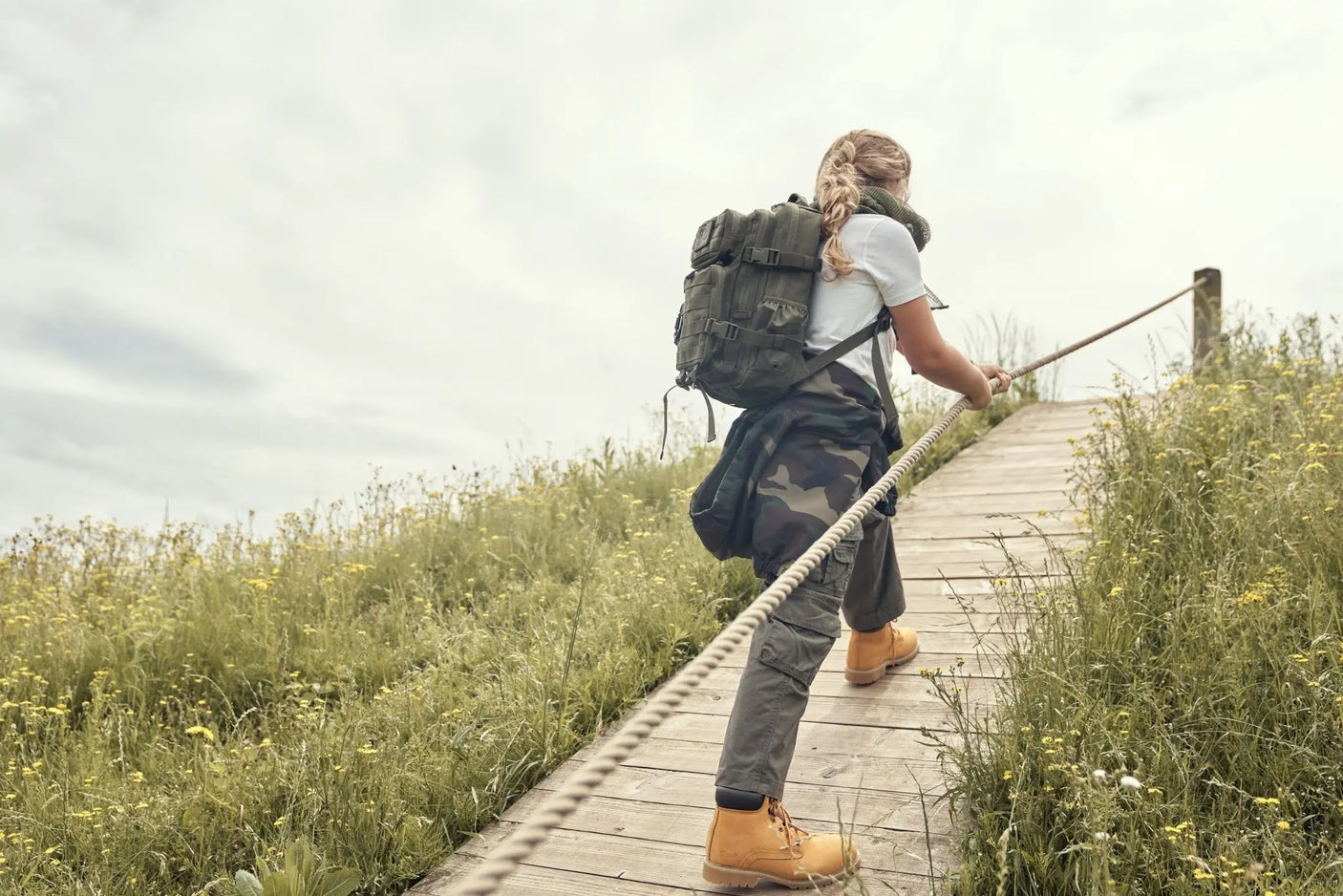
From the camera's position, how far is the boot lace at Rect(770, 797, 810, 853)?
120 inches

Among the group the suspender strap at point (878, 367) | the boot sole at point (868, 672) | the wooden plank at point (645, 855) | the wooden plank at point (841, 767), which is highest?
the suspender strap at point (878, 367)

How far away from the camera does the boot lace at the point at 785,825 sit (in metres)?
3.06

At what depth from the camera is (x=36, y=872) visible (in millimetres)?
3664

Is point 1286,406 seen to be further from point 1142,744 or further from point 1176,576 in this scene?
point 1142,744

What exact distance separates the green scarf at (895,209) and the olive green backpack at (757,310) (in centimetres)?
3

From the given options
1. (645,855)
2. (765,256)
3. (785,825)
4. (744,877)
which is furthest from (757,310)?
Answer: (645,855)

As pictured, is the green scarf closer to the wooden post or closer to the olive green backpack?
the olive green backpack

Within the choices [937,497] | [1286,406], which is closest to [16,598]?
[937,497]

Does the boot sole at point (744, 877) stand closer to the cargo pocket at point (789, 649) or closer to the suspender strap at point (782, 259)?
the cargo pocket at point (789, 649)

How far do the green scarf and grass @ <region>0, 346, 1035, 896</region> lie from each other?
68.8 inches

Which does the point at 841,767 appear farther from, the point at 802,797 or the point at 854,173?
the point at 854,173

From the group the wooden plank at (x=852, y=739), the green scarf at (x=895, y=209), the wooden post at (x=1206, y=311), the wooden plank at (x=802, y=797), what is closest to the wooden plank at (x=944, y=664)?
the wooden plank at (x=852, y=739)

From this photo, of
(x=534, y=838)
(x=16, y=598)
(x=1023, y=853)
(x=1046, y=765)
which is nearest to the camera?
(x=534, y=838)

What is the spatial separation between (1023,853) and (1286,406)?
4173mm
